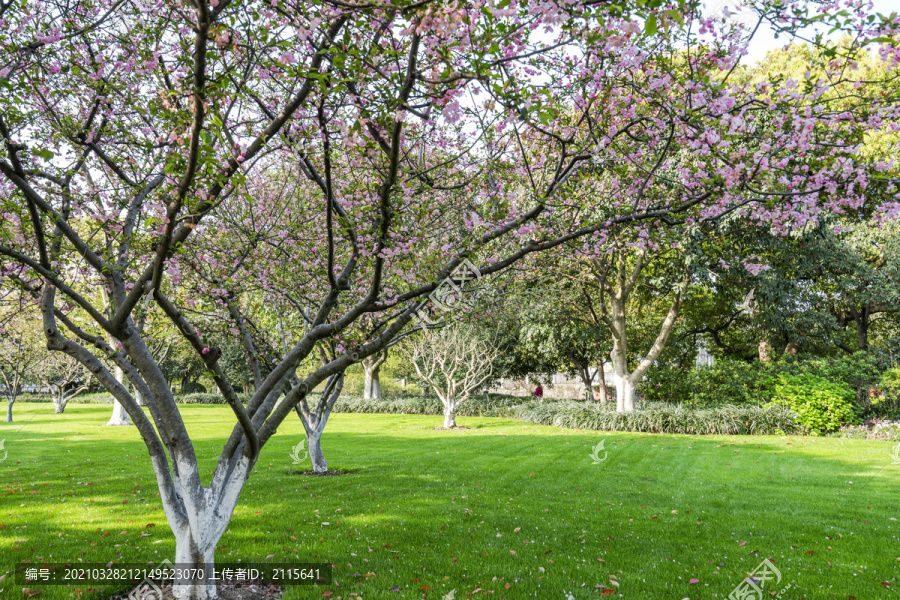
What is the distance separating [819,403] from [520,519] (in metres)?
14.8

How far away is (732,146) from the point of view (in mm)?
4586

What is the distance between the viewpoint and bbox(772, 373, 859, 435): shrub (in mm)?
16344

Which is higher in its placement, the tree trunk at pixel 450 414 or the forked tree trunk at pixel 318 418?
the forked tree trunk at pixel 318 418

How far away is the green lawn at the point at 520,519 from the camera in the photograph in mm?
4895

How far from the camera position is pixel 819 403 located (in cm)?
1652

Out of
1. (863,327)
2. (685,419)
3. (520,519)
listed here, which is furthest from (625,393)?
(520,519)

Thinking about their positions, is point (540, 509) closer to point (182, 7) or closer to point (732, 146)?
point (732, 146)

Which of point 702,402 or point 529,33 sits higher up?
point 529,33

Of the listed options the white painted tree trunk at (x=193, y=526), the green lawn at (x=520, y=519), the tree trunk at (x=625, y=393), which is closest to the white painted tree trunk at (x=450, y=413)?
the tree trunk at (x=625, y=393)

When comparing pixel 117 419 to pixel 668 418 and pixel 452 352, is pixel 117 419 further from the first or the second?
pixel 668 418

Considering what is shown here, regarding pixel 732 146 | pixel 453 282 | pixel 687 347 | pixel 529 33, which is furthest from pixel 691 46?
pixel 687 347

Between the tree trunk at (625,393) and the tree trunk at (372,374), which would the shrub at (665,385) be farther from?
the tree trunk at (372,374)

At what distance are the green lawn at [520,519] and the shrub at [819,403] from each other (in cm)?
278

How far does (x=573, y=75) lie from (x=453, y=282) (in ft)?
8.51
